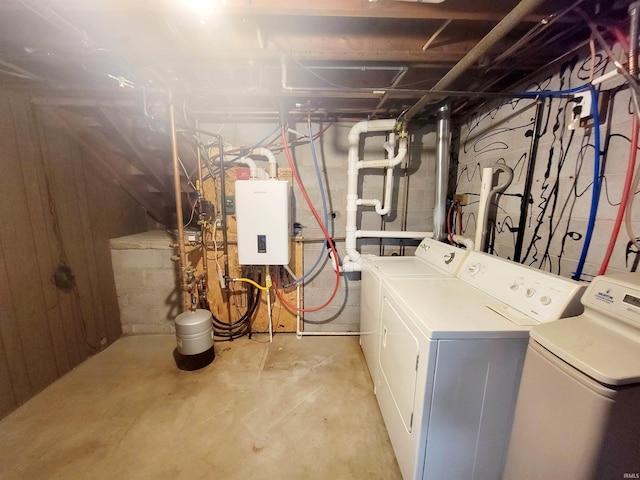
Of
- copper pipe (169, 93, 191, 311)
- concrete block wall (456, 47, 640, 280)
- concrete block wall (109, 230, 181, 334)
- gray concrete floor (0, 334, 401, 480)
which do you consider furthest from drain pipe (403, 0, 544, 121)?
concrete block wall (109, 230, 181, 334)

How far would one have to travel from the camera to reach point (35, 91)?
170 centimetres

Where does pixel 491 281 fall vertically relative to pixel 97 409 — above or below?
above

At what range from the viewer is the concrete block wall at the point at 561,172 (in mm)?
1128

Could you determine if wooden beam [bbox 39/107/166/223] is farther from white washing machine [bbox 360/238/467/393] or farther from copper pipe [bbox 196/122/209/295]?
white washing machine [bbox 360/238/467/393]

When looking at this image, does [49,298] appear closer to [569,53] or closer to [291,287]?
[291,287]

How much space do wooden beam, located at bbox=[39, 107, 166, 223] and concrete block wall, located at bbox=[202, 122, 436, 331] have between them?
0.90 meters

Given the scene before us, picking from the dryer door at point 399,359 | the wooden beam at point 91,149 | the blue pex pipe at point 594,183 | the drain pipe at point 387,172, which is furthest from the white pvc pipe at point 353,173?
the wooden beam at point 91,149

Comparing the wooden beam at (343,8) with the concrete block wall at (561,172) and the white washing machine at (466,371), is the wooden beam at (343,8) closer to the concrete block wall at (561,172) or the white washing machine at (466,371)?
the concrete block wall at (561,172)

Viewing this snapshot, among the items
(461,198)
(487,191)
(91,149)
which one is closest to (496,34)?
(487,191)

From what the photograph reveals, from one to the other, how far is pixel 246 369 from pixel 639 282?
2.30m

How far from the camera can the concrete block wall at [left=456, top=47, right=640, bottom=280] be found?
1.13 m

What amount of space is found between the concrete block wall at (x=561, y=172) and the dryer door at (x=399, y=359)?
3.26 ft

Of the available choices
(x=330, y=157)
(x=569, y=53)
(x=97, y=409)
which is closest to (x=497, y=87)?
(x=569, y=53)

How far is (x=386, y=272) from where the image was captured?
174 centimetres
